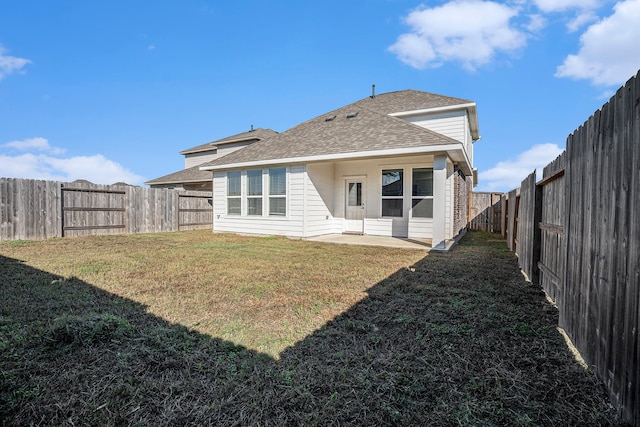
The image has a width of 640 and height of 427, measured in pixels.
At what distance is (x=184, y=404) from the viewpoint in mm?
1872

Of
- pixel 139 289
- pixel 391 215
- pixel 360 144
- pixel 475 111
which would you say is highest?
pixel 475 111

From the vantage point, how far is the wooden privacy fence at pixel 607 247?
172 cm

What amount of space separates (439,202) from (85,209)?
499 inches

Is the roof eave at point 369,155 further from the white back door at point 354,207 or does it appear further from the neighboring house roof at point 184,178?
the neighboring house roof at point 184,178

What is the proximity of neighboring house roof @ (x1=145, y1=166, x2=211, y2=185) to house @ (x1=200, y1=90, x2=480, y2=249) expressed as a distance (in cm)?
750

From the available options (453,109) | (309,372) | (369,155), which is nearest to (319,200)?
(369,155)

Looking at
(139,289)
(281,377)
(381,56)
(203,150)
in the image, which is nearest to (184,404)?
(281,377)

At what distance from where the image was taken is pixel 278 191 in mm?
11391

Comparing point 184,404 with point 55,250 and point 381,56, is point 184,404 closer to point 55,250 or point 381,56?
point 55,250

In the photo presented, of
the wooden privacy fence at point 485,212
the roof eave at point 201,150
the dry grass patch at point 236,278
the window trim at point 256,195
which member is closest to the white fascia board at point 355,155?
the window trim at point 256,195

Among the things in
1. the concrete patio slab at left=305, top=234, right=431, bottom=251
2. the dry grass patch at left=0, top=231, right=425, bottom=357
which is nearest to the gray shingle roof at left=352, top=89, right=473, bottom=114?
the concrete patio slab at left=305, top=234, right=431, bottom=251

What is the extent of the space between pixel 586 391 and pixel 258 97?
40.2 feet

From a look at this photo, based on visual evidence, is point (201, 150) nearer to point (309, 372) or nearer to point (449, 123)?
point (449, 123)

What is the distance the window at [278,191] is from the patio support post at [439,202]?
17.2 ft
